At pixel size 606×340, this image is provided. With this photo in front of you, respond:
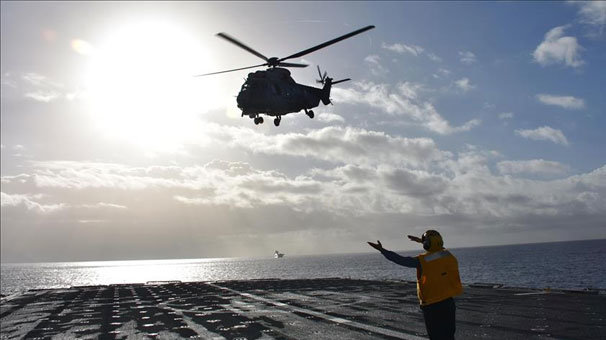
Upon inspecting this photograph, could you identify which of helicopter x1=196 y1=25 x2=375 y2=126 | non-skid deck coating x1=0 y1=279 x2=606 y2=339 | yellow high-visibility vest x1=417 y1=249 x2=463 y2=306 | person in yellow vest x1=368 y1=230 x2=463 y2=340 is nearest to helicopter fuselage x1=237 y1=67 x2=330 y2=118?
helicopter x1=196 y1=25 x2=375 y2=126

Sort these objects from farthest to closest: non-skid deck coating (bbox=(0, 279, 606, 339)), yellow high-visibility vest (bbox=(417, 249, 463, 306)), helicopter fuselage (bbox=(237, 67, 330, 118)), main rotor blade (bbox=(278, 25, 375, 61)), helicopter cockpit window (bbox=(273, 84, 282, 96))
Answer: helicopter cockpit window (bbox=(273, 84, 282, 96)), helicopter fuselage (bbox=(237, 67, 330, 118)), main rotor blade (bbox=(278, 25, 375, 61)), non-skid deck coating (bbox=(0, 279, 606, 339)), yellow high-visibility vest (bbox=(417, 249, 463, 306))

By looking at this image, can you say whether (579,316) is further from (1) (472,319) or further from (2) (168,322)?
(2) (168,322)

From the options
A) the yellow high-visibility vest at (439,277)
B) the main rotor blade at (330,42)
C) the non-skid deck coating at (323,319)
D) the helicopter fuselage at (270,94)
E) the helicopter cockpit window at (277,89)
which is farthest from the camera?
the helicopter cockpit window at (277,89)

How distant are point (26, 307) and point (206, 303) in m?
12.4

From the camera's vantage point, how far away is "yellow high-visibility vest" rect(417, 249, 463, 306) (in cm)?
848

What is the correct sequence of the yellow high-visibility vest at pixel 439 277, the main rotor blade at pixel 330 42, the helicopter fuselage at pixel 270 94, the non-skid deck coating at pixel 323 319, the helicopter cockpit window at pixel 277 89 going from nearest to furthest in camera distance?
→ the yellow high-visibility vest at pixel 439 277 < the non-skid deck coating at pixel 323 319 < the main rotor blade at pixel 330 42 < the helicopter fuselage at pixel 270 94 < the helicopter cockpit window at pixel 277 89

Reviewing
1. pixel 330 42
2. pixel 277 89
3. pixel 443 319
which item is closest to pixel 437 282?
pixel 443 319

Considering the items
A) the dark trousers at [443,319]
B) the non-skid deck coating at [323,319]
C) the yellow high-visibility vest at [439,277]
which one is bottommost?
the non-skid deck coating at [323,319]

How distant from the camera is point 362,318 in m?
20.0

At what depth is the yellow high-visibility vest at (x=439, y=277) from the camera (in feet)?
27.8

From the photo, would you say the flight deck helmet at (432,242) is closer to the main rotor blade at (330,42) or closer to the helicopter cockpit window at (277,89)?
the main rotor blade at (330,42)

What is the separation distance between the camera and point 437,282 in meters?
8.50

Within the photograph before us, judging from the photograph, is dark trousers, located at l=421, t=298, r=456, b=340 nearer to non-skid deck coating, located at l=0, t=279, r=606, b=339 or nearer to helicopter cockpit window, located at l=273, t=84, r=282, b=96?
non-skid deck coating, located at l=0, t=279, r=606, b=339

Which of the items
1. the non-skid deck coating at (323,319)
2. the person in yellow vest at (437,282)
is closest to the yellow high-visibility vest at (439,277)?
the person in yellow vest at (437,282)
